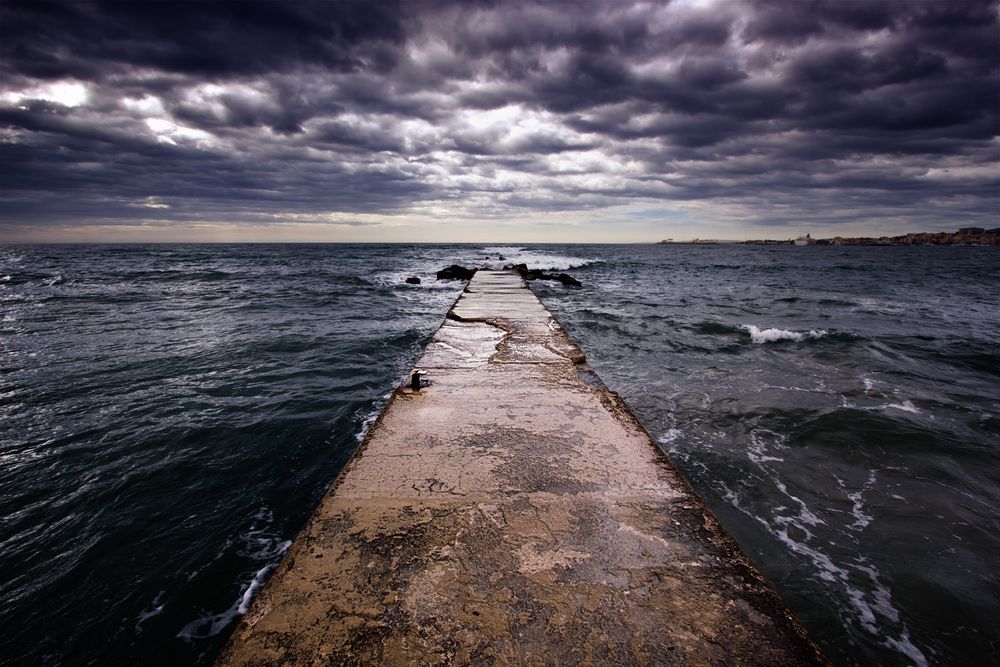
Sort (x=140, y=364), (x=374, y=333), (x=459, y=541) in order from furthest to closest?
(x=374, y=333), (x=140, y=364), (x=459, y=541)

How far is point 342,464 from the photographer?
3889 mm

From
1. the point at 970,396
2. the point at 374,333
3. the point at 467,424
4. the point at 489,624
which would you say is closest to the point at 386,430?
the point at 467,424

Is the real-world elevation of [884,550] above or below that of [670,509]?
below

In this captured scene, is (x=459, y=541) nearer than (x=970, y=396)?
Yes

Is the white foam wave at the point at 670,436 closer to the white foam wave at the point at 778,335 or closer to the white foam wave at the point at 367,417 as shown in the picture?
the white foam wave at the point at 367,417

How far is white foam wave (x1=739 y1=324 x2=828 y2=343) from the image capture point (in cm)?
899

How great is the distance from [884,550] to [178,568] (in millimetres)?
4879

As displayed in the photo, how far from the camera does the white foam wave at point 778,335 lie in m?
8.99

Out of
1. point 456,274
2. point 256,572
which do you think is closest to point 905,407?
point 256,572

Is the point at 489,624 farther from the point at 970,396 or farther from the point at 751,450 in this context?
the point at 970,396

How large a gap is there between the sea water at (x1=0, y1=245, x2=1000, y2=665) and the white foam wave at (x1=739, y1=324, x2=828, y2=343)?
0.08 meters

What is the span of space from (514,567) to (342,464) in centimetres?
279

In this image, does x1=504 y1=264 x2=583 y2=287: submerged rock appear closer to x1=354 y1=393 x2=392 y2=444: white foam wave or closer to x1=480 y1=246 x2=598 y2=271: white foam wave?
x1=480 y1=246 x2=598 y2=271: white foam wave

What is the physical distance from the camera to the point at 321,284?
20.2 meters
